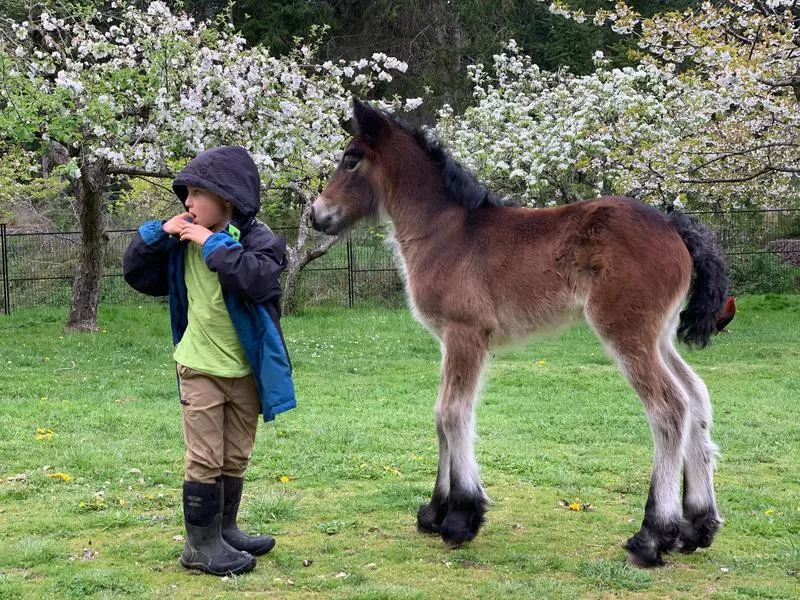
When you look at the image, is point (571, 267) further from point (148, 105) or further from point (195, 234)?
point (148, 105)

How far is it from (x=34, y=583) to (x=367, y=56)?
89.7 ft

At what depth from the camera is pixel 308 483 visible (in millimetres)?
6445

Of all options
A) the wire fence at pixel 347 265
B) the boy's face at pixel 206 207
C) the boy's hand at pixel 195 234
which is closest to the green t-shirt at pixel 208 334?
the boy's face at pixel 206 207

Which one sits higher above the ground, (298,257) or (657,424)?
(298,257)

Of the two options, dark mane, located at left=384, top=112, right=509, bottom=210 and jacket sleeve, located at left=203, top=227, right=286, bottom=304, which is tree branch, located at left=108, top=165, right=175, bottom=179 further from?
jacket sleeve, located at left=203, top=227, right=286, bottom=304

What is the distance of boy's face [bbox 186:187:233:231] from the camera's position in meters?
4.55

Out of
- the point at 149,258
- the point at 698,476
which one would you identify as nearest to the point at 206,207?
the point at 149,258

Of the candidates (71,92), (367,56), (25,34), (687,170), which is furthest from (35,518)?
(367,56)

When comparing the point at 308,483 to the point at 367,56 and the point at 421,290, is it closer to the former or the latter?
the point at 421,290

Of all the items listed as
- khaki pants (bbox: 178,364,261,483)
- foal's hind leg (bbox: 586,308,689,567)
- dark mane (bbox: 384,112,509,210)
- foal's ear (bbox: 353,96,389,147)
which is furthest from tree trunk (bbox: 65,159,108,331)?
foal's hind leg (bbox: 586,308,689,567)

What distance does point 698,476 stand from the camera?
5.02 meters

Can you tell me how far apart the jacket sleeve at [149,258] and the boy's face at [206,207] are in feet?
0.59

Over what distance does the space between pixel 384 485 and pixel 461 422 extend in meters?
1.52

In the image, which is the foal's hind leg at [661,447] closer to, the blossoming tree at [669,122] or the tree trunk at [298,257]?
the blossoming tree at [669,122]
